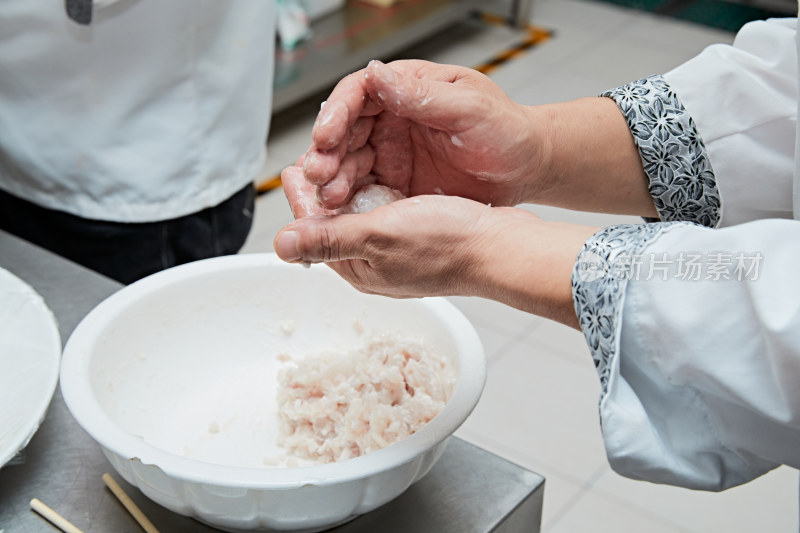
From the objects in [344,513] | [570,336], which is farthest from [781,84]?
[570,336]

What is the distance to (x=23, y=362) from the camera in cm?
101

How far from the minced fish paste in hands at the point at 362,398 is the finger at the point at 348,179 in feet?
0.62

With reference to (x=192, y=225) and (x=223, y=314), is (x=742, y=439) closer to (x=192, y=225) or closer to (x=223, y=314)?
(x=223, y=314)

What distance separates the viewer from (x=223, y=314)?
44.1 inches

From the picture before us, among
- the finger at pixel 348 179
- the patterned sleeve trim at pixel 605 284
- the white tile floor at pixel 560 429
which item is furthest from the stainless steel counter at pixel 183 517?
the white tile floor at pixel 560 429

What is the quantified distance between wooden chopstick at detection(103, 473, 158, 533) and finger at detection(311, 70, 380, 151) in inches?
17.6

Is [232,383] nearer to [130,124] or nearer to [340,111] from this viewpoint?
[340,111]

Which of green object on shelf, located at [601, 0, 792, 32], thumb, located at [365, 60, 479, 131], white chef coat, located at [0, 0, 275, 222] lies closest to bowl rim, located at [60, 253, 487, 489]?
thumb, located at [365, 60, 479, 131]

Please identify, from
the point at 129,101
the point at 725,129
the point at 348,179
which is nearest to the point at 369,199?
the point at 348,179

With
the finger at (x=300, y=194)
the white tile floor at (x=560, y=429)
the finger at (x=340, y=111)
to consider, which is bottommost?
the white tile floor at (x=560, y=429)

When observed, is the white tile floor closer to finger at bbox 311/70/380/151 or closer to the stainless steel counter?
the stainless steel counter

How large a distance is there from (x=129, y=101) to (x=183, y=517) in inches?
31.9

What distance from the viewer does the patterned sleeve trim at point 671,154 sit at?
45.3 inches

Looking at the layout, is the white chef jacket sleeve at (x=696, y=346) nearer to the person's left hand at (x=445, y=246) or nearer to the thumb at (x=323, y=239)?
the person's left hand at (x=445, y=246)
